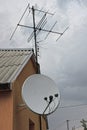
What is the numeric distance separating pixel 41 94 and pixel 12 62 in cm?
186

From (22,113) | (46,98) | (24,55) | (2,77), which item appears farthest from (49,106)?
(24,55)

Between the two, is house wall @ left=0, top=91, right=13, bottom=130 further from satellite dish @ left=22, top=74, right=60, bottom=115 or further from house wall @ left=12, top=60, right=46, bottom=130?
satellite dish @ left=22, top=74, right=60, bottom=115

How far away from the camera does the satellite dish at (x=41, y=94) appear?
9078mm

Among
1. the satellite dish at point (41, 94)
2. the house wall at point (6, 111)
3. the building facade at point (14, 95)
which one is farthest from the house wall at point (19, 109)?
the satellite dish at point (41, 94)

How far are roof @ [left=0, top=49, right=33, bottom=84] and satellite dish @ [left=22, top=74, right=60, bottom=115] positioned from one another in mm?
537

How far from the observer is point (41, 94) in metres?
9.62

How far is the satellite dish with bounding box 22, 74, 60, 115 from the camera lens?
908 cm

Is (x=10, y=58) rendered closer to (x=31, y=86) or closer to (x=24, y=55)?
(x=24, y=55)

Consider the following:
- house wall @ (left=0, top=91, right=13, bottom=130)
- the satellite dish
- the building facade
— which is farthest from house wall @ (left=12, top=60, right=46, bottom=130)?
the satellite dish

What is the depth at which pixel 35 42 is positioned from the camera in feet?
38.4

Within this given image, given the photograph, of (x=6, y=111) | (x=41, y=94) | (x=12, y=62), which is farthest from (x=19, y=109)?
(x=12, y=62)

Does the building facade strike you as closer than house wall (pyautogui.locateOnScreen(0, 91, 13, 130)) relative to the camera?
No

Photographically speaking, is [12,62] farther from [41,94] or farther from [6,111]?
[6,111]

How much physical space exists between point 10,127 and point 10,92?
0.97 meters
